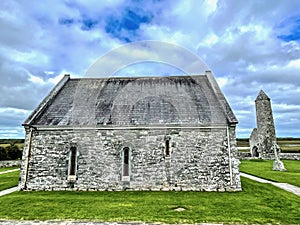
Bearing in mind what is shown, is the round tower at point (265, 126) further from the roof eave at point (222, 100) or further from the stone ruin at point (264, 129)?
the roof eave at point (222, 100)

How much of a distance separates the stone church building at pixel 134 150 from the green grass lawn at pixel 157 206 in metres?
1.04

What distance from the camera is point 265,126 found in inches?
1531

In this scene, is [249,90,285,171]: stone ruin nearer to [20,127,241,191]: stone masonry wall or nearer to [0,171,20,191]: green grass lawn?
[20,127,241,191]: stone masonry wall

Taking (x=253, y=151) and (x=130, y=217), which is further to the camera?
(x=253, y=151)

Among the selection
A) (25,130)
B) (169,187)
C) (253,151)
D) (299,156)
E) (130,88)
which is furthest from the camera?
(253,151)

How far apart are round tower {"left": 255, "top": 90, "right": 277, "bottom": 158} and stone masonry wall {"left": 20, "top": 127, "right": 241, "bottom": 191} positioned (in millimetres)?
28059

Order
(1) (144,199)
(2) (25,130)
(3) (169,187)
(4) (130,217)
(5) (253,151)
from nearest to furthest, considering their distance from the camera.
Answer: (4) (130,217), (1) (144,199), (3) (169,187), (2) (25,130), (5) (253,151)

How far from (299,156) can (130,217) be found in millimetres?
40981

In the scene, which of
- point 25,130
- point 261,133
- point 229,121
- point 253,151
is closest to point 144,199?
point 229,121

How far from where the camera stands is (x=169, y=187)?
1453cm

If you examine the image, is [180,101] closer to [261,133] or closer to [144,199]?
[144,199]

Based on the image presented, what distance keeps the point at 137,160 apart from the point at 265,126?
32.3m

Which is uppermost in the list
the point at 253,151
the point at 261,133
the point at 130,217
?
the point at 261,133

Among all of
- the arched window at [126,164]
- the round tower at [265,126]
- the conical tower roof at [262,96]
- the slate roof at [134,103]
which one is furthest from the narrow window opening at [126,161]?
the conical tower roof at [262,96]
